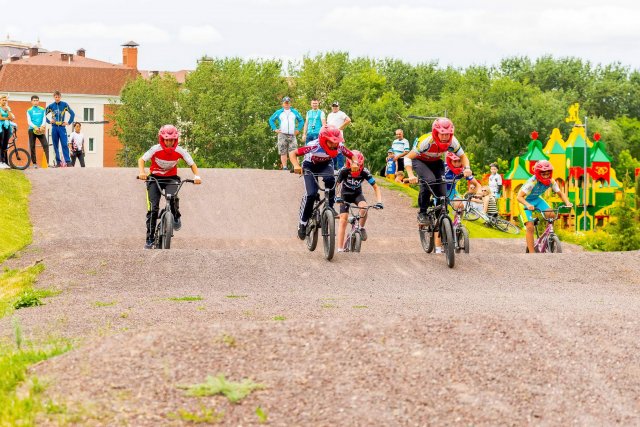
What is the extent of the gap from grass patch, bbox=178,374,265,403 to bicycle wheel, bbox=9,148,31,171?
24460 mm

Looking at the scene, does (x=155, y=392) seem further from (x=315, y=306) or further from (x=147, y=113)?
(x=147, y=113)

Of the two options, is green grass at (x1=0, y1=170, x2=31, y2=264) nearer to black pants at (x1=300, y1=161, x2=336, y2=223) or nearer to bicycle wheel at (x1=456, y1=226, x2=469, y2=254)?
black pants at (x1=300, y1=161, x2=336, y2=223)

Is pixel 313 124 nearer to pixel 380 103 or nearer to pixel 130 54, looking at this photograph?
pixel 380 103

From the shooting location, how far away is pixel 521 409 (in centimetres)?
733

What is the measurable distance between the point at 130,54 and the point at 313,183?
439ft

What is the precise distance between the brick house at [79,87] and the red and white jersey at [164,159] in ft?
397

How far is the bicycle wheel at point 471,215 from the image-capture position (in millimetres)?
33031

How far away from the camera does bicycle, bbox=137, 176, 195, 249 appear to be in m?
18.5

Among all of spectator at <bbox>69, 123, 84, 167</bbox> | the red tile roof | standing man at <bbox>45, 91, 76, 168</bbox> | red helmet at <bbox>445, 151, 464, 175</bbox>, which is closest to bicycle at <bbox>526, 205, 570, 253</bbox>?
red helmet at <bbox>445, 151, 464, 175</bbox>

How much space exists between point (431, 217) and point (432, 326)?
29.4 feet

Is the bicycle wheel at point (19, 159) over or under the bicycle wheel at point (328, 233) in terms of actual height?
over

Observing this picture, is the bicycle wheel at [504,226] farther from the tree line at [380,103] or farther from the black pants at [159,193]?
the tree line at [380,103]

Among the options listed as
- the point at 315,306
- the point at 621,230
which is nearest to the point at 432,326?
the point at 315,306

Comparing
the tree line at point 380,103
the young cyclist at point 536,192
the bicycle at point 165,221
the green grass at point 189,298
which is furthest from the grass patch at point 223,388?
the tree line at point 380,103
